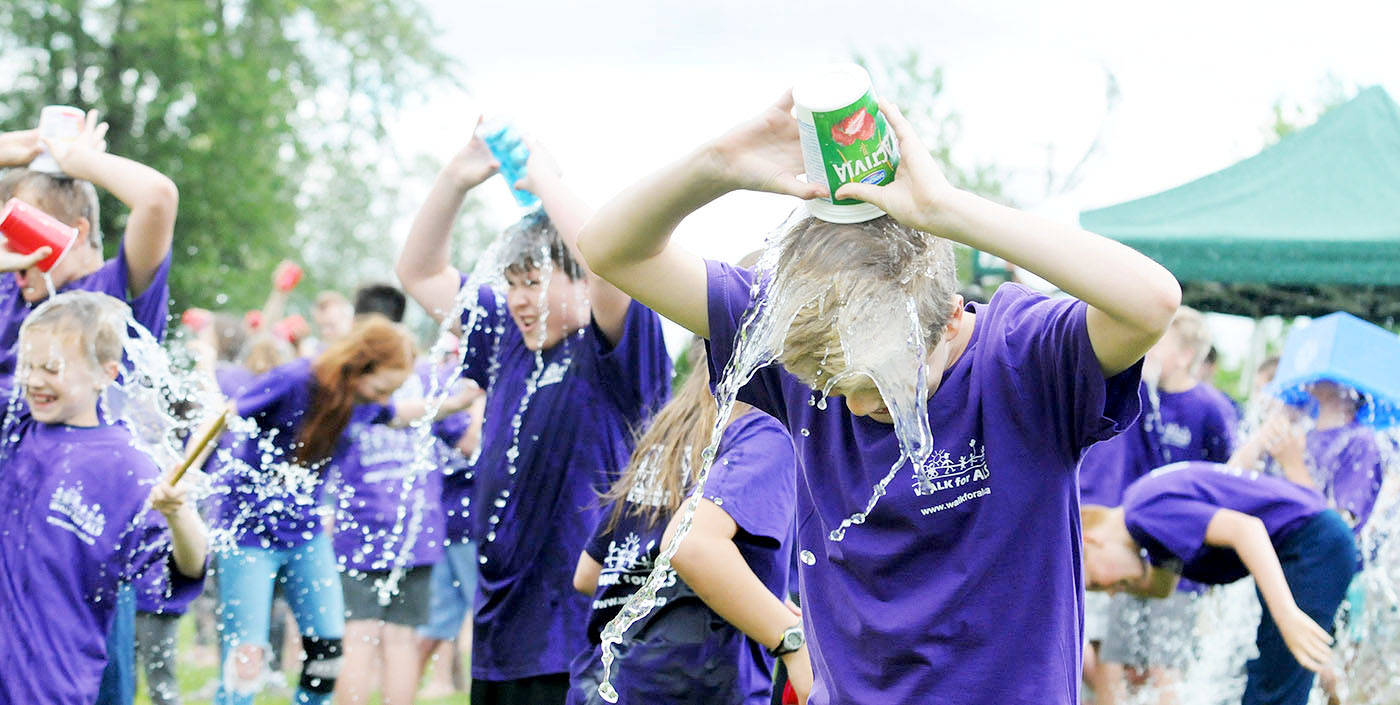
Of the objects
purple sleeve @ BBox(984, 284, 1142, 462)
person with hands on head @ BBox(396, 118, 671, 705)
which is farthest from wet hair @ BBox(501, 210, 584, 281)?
purple sleeve @ BBox(984, 284, 1142, 462)

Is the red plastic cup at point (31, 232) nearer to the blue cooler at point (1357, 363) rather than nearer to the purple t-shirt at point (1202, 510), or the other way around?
the purple t-shirt at point (1202, 510)

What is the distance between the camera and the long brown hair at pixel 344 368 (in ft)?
18.2

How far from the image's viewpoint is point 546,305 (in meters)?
3.98

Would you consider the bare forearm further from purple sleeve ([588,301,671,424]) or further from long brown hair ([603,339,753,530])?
purple sleeve ([588,301,671,424])

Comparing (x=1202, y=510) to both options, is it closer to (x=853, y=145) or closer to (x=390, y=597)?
(x=853, y=145)

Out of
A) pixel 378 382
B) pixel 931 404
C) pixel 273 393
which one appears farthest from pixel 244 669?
pixel 931 404

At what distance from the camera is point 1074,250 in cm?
195

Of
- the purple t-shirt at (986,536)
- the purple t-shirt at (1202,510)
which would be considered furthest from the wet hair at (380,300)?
the purple t-shirt at (986,536)

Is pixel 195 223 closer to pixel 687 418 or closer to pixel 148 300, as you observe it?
pixel 148 300

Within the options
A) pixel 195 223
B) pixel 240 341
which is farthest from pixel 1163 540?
pixel 195 223

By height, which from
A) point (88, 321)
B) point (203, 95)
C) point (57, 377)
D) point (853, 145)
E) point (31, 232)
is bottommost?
point (203, 95)

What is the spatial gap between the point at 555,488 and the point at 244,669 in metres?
2.50

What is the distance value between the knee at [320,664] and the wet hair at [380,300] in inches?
78.2

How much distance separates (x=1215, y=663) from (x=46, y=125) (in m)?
4.98
